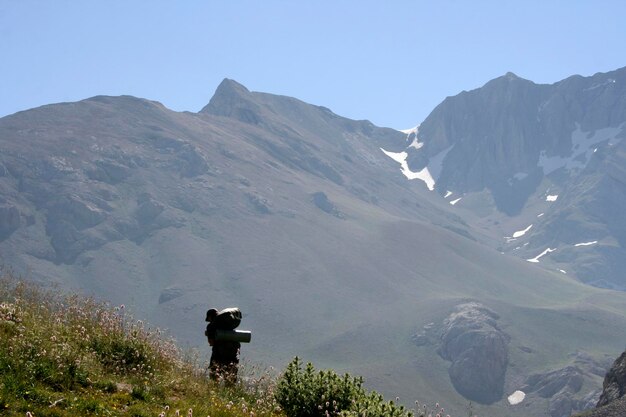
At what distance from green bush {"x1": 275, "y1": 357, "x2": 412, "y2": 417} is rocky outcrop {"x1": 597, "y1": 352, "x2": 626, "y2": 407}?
17891 mm

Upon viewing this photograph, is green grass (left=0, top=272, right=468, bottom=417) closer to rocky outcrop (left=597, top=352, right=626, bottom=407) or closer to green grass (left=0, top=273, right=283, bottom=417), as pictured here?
green grass (left=0, top=273, right=283, bottom=417)

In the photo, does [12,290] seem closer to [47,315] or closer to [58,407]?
[47,315]

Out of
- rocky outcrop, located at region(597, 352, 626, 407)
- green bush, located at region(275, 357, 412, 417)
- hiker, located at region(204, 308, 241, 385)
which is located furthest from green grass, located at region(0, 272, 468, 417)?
rocky outcrop, located at region(597, 352, 626, 407)

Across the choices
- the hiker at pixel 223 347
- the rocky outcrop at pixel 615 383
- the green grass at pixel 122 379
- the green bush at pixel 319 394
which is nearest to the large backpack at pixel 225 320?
the hiker at pixel 223 347

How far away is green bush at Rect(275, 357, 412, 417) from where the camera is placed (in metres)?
12.4

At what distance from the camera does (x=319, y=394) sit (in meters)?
12.8

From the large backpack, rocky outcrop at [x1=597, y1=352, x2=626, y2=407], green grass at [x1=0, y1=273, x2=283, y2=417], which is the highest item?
rocky outcrop at [x1=597, y1=352, x2=626, y2=407]

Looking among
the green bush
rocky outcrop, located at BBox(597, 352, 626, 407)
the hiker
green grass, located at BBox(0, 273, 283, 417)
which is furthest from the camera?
rocky outcrop, located at BBox(597, 352, 626, 407)

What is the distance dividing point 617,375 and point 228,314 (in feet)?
64.1

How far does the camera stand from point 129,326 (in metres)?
14.8

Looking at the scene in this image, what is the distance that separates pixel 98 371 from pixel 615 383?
72.9 ft

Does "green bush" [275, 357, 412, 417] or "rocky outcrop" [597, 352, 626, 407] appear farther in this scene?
"rocky outcrop" [597, 352, 626, 407]

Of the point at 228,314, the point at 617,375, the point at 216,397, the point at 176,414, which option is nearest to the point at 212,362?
the point at 228,314

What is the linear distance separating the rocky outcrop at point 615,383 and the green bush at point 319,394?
1789cm
